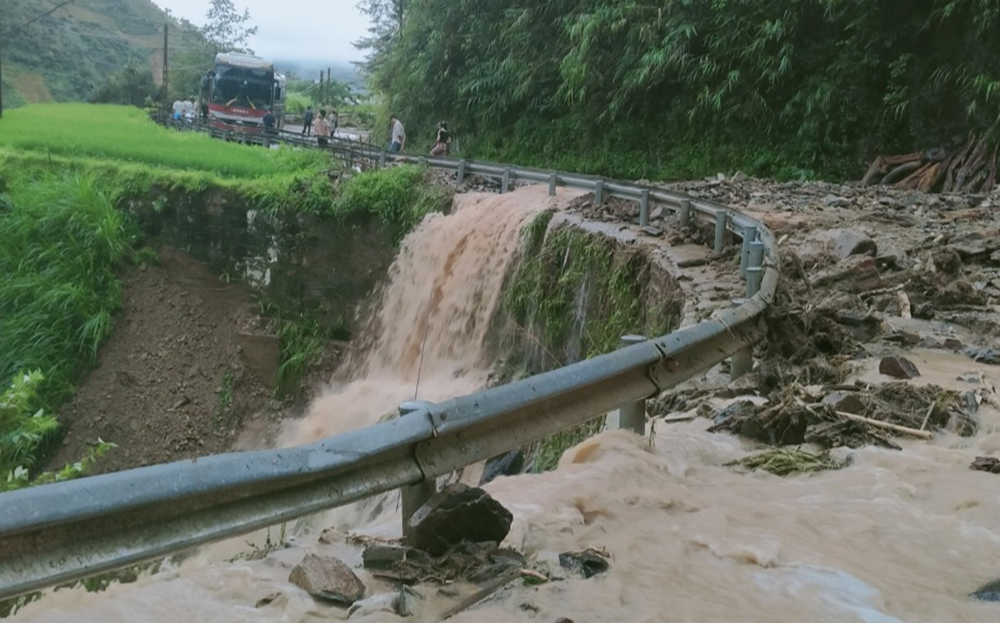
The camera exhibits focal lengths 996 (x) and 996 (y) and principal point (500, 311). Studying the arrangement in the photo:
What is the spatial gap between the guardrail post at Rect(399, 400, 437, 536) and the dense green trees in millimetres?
19266

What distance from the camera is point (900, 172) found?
2044cm

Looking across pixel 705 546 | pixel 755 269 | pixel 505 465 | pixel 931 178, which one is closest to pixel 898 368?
pixel 755 269

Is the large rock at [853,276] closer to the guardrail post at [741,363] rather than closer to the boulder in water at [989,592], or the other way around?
the guardrail post at [741,363]

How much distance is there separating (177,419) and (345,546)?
16767mm

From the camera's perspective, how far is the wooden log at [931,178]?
1951 cm

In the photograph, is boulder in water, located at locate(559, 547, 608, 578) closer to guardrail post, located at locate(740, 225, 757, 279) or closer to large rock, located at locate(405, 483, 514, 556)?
large rock, located at locate(405, 483, 514, 556)

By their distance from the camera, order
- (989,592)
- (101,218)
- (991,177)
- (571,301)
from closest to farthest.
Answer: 1. (989,592)
2. (571,301)
3. (991,177)
4. (101,218)

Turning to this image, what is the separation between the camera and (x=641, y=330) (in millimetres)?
9039

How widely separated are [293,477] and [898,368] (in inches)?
157

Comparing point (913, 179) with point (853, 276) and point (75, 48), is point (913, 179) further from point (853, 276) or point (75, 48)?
point (75, 48)

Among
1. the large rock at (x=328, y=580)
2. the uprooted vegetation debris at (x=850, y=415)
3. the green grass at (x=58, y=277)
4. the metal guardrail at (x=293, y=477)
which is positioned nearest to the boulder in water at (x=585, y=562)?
the metal guardrail at (x=293, y=477)

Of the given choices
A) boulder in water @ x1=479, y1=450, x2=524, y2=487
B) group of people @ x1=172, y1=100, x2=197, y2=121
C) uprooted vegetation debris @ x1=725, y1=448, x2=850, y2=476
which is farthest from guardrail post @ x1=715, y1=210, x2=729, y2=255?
group of people @ x1=172, y1=100, x2=197, y2=121

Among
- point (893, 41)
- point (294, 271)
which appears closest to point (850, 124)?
point (893, 41)

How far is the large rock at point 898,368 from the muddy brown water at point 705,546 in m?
0.59
